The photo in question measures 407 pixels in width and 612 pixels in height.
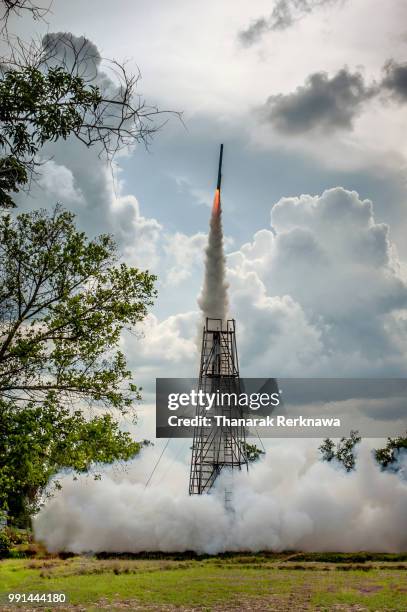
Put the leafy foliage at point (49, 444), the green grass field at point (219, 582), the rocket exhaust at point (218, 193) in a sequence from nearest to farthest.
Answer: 1. the leafy foliage at point (49, 444)
2. the green grass field at point (219, 582)
3. the rocket exhaust at point (218, 193)

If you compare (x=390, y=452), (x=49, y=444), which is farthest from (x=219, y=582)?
(x=390, y=452)

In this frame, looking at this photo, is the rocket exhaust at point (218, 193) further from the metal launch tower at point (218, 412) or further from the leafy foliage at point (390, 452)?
the leafy foliage at point (390, 452)

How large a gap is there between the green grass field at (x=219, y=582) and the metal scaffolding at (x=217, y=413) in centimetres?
857

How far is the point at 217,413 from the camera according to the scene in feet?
192

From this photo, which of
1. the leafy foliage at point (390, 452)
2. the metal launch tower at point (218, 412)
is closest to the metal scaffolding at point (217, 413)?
the metal launch tower at point (218, 412)

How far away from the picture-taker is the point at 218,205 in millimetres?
51750

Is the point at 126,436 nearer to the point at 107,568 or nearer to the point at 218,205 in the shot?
the point at 107,568

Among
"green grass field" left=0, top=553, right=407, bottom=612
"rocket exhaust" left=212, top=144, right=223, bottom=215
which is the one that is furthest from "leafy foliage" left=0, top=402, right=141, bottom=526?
"rocket exhaust" left=212, top=144, right=223, bottom=215

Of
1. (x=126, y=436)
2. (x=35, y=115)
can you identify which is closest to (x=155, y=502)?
(x=126, y=436)

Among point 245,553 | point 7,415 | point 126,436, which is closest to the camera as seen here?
point 7,415

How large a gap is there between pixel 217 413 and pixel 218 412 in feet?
0.44

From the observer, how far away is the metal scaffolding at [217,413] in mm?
56938

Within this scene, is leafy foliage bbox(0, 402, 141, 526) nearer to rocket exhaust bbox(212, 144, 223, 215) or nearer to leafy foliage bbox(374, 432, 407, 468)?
rocket exhaust bbox(212, 144, 223, 215)

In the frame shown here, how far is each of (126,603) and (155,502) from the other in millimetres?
27558
